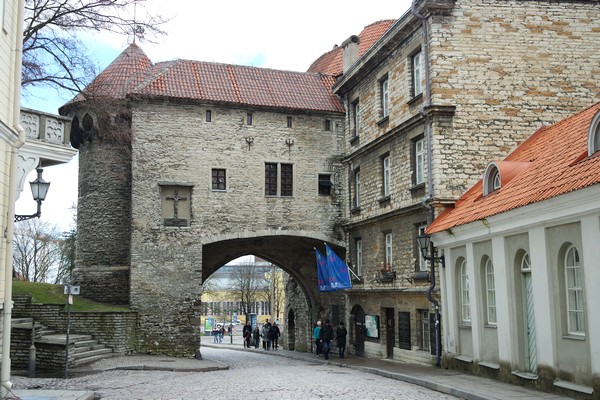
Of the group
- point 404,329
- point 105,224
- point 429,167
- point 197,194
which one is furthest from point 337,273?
point 105,224

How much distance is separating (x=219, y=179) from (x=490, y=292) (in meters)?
13.2

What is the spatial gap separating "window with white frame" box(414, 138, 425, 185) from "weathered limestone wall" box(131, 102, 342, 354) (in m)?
6.85

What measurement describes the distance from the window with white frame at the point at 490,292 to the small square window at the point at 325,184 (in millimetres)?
11962

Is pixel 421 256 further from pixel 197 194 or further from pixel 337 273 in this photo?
pixel 197 194

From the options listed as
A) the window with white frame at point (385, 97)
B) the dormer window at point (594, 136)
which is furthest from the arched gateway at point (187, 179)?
the dormer window at point (594, 136)

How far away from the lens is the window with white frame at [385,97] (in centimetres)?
2428

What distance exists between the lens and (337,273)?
25266mm

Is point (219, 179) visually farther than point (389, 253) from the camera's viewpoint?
Yes

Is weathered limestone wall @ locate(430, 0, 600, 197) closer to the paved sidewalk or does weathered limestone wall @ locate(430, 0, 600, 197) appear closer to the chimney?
the paved sidewalk

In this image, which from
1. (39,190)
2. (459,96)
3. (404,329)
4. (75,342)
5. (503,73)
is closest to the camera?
(39,190)

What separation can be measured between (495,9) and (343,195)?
32.2 feet

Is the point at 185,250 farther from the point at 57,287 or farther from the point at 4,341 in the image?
the point at 4,341

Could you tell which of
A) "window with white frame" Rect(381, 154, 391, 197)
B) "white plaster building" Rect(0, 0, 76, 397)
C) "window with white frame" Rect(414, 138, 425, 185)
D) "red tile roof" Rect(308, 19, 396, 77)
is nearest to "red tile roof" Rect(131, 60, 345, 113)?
"red tile roof" Rect(308, 19, 396, 77)

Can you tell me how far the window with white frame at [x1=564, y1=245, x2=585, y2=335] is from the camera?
513 inches
